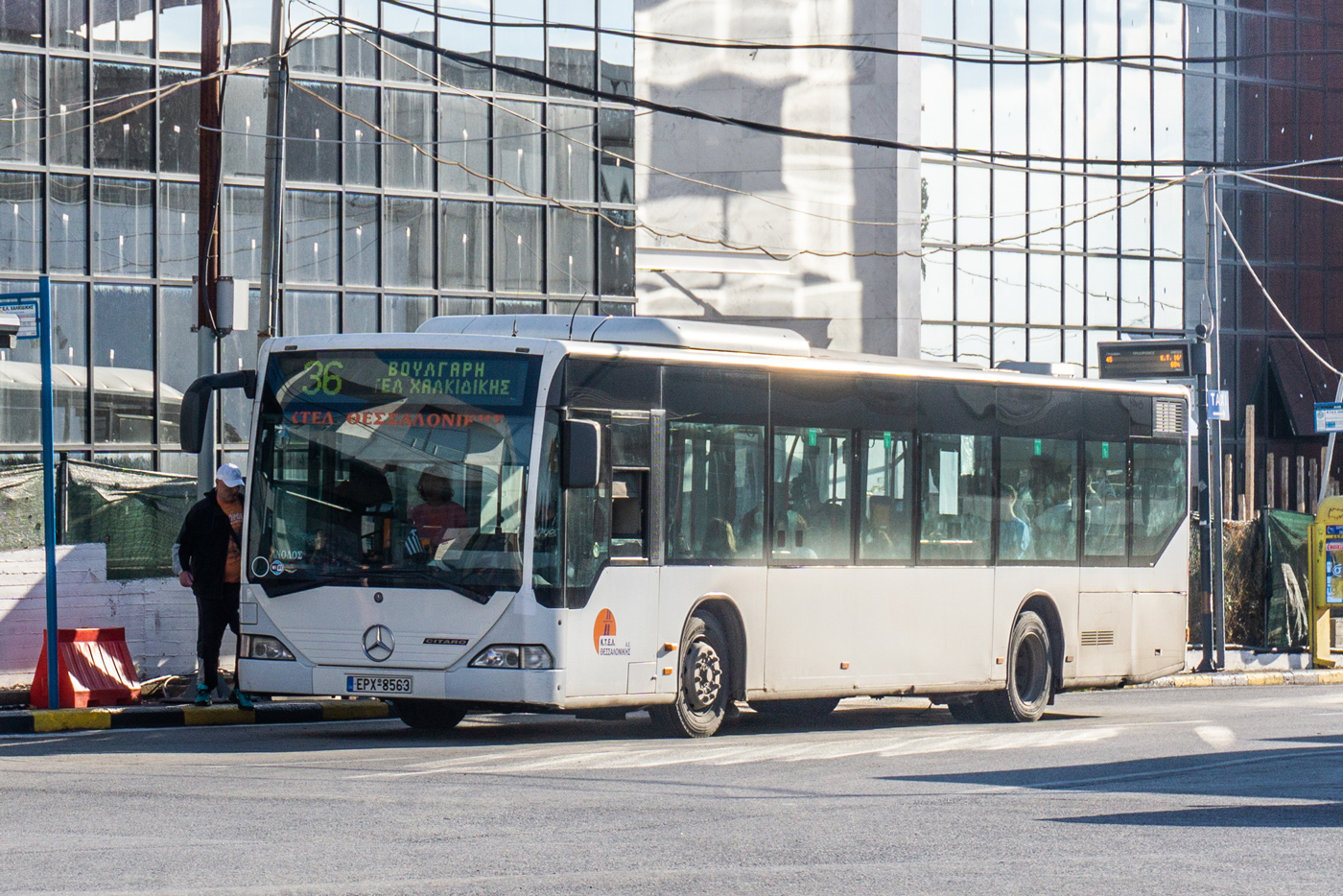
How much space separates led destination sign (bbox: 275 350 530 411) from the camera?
1305cm

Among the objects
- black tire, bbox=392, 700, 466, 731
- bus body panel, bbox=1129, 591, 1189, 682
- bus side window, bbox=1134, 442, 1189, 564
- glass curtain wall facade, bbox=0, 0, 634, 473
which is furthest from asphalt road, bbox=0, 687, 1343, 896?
glass curtain wall facade, bbox=0, 0, 634, 473

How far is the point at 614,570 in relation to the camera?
13281mm

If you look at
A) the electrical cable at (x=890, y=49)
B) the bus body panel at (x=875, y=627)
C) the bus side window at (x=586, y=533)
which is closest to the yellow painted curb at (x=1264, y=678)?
the bus body panel at (x=875, y=627)

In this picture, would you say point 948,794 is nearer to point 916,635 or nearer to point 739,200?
point 916,635

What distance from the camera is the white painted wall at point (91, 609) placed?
54.4 ft

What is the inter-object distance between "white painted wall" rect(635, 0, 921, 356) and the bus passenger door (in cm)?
2246

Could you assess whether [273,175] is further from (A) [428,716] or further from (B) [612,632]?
(B) [612,632]

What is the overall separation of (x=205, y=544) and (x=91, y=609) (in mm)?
2179

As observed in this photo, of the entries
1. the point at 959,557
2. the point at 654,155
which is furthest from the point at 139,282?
the point at 959,557

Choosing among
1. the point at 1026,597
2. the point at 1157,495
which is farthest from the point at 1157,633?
the point at 1026,597

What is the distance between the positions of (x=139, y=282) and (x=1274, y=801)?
1997 cm

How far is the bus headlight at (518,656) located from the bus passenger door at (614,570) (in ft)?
0.58

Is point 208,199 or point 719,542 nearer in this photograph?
point 719,542

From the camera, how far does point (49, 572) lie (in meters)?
15.3
